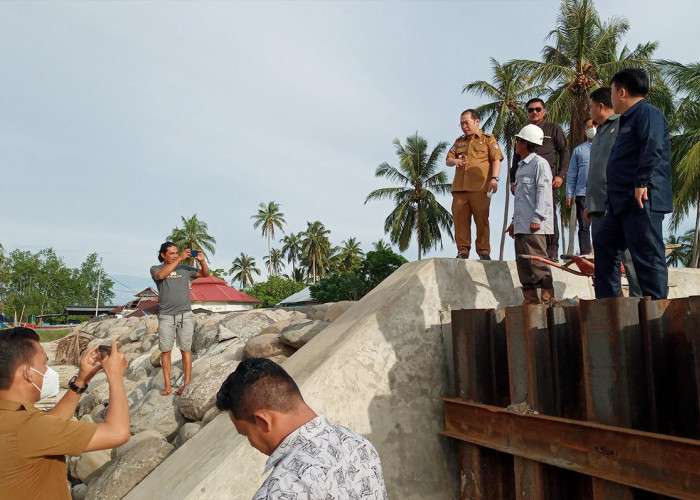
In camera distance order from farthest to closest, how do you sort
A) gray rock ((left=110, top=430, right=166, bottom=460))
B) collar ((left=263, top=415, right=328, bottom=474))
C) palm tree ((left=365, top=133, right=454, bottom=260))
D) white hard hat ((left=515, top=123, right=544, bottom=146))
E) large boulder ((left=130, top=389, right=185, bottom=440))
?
palm tree ((left=365, top=133, right=454, bottom=260)) < large boulder ((left=130, top=389, right=185, bottom=440)) < gray rock ((left=110, top=430, right=166, bottom=460)) < white hard hat ((left=515, top=123, right=544, bottom=146)) < collar ((left=263, top=415, right=328, bottom=474))

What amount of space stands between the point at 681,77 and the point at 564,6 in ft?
22.9

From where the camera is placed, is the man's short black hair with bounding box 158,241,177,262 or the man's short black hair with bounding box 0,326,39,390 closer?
the man's short black hair with bounding box 0,326,39,390

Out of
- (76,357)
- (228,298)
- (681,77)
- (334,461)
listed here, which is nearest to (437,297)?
(334,461)

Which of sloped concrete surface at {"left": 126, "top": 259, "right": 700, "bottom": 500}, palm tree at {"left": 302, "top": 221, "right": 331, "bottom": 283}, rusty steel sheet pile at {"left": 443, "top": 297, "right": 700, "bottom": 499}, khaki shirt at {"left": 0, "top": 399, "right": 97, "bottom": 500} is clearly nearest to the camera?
khaki shirt at {"left": 0, "top": 399, "right": 97, "bottom": 500}

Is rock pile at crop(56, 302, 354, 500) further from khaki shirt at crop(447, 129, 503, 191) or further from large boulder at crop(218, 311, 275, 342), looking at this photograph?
khaki shirt at crop(447, 129, 503, 191)

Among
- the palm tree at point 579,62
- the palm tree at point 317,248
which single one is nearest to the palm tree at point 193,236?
the palm tree at point 317,248

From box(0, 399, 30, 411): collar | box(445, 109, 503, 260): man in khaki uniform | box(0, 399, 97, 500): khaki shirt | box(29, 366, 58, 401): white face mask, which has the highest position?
box(445, 109, 503, 260): man in khaki uniform

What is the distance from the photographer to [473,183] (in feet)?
19.1

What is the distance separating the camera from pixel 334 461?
1722 mm

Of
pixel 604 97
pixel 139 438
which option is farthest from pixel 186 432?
pixel 604 97

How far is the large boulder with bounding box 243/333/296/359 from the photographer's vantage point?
6875mm

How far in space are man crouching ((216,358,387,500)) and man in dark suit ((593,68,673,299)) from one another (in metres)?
2.53

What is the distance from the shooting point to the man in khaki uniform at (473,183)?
5777 millimetres

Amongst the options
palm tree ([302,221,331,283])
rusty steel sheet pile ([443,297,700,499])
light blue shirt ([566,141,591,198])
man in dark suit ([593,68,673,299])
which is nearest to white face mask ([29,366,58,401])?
rusty steel sheet pile ([443,297,700,499])
